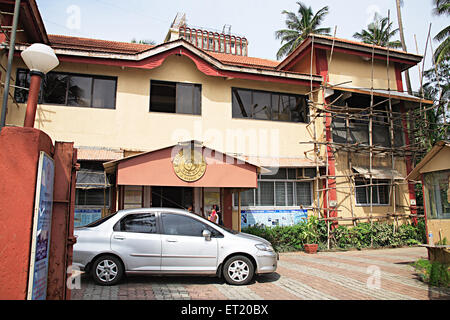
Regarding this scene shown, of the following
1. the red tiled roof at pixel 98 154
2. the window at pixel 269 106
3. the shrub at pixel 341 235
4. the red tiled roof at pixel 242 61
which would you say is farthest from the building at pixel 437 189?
the red tiled roof at pixel 242 61

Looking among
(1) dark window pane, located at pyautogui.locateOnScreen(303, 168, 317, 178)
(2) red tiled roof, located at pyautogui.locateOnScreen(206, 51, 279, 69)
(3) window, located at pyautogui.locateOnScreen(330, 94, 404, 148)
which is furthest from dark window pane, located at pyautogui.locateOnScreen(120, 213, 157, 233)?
(2) red tiled roof, located at pyautogui.locateOnScreen(206, 51, 279, 69)

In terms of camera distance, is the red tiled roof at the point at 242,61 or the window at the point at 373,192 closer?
the window at the point at 373,192

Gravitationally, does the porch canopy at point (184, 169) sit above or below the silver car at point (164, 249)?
above

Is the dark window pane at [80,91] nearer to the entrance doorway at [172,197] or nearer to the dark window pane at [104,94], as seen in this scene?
the dark window pane at [104,94]

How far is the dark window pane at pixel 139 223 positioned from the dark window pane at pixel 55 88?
23.0 ft

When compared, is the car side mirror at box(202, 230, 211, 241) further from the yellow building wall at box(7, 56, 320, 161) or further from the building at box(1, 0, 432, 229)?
the yellow building wall at box(7, 56, 320, 161)

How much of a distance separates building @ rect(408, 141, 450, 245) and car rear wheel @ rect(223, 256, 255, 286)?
463cm

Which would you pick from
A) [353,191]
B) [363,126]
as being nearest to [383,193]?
[353,191]

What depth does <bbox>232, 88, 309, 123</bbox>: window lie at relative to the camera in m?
14.1

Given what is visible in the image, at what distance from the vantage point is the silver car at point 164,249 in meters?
6.84

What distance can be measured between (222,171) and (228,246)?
3.41m

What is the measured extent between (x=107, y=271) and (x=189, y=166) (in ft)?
12.8

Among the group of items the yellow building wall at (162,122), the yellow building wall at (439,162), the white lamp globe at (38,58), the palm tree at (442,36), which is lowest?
the yellow building wall at (439,162)

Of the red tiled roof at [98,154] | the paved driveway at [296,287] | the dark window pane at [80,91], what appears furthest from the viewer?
the dark window pane at [80,91]
